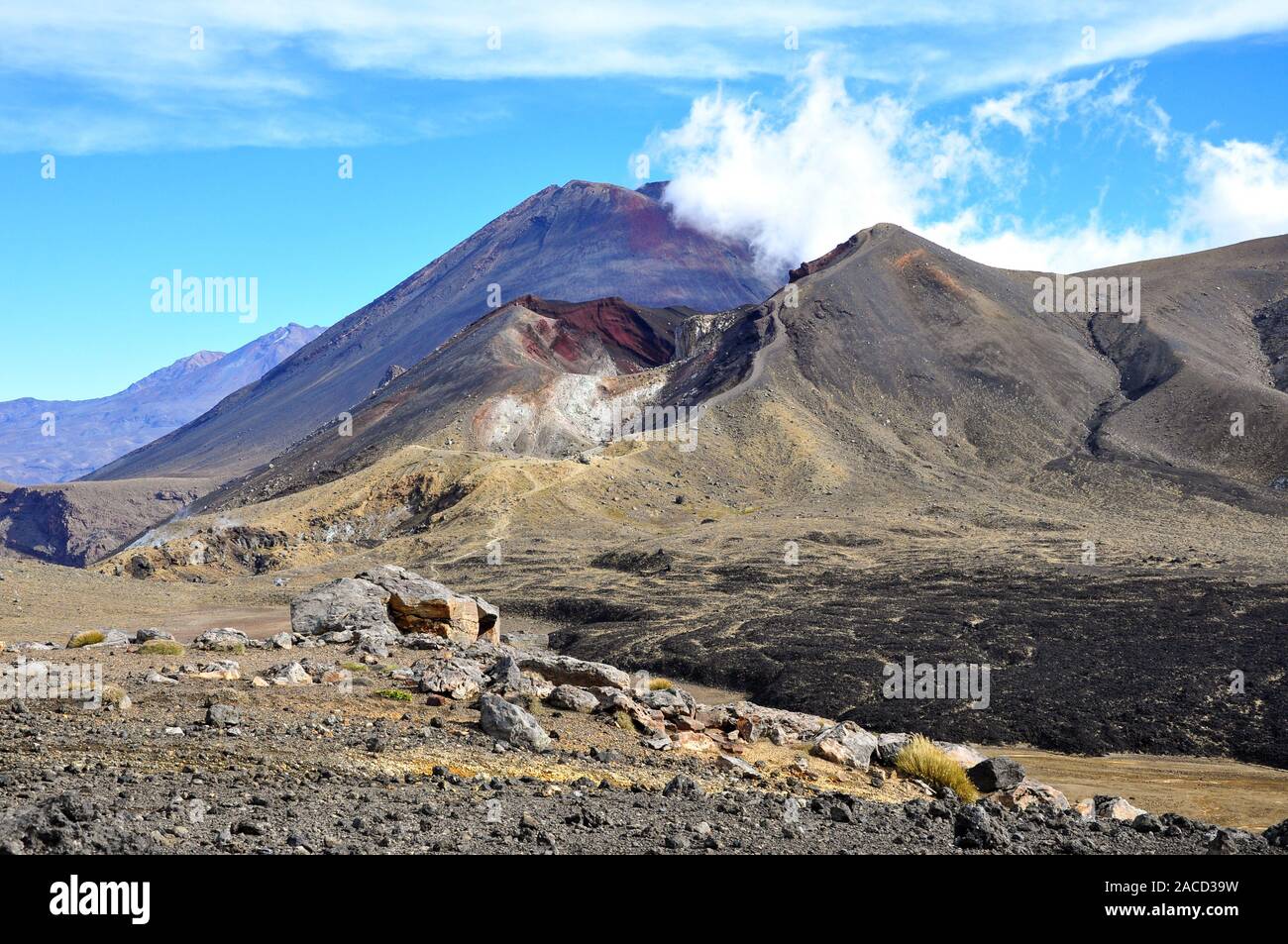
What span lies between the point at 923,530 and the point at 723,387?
31.0 metres

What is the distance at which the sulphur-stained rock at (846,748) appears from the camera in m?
15.4

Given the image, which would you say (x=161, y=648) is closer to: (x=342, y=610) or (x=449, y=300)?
(x=342, y=610)

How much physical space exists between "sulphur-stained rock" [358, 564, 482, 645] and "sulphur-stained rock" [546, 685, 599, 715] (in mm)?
7227

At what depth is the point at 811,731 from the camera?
19.0 meters

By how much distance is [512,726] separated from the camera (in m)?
12.4

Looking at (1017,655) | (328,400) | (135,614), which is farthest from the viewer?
(328,400)

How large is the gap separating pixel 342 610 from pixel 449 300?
6231 inches

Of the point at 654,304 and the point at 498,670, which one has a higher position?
the point at 654,304

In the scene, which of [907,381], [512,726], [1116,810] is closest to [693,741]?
[512,726]

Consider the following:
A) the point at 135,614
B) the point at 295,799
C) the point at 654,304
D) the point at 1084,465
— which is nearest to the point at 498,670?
the point at 295,799

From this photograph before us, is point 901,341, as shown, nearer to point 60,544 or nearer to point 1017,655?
point 1017,655

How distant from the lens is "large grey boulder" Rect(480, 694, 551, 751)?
1231cm

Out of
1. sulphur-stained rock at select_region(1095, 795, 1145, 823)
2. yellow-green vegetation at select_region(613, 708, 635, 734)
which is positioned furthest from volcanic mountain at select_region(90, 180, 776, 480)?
sulphur-stained rock at select_region(1095, 795, 1145, 823)

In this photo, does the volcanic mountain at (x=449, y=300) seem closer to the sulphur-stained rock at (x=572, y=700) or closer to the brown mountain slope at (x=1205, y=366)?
the brown mountain slope at (x=1205, y=366)
